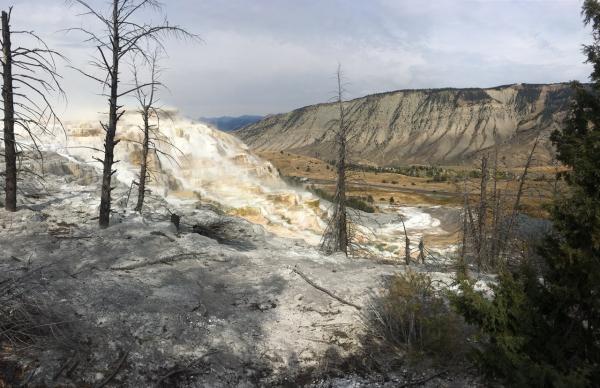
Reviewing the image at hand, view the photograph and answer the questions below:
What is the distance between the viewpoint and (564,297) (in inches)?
211

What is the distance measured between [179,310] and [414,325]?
4524 millimetres

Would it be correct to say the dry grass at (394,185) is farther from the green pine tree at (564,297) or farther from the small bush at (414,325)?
the green pine tree at (564,297)

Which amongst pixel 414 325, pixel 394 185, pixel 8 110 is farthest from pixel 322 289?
pixel 394 185

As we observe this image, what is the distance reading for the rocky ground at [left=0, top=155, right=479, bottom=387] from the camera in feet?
21.1

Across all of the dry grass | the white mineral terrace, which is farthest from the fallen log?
the dry grass

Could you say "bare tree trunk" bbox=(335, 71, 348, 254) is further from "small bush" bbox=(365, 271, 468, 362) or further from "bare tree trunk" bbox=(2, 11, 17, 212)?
"bare tree trunk" bbox=(2, 11, 17, 212)

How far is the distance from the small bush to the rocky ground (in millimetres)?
438

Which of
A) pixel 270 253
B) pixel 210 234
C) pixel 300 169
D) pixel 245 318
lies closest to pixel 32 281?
pixel 245 318

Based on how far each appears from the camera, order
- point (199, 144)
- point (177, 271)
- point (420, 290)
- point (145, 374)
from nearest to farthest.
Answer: point (145, 374) → point (420, 290) → point (177, 271) → point (199, 144)

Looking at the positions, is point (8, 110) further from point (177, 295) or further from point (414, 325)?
point (414, 325)

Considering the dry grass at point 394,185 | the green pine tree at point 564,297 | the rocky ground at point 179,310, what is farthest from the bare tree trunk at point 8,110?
the dry grass at point 394,185

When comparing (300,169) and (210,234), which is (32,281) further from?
(300,169)

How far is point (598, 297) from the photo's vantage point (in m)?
5.12

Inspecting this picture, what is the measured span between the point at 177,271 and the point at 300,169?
313ft
